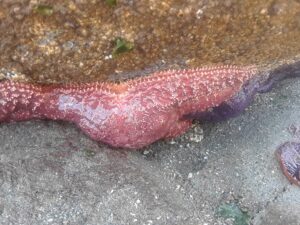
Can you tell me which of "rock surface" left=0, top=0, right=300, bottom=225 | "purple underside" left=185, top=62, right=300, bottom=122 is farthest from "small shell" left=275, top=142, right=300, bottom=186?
"purple underside" left=185, top=62, right=300, bottom=122

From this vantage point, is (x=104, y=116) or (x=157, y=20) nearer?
(x=157, y=20)

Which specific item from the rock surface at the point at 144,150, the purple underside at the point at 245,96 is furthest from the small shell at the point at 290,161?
the purple underside at the point at 245,96

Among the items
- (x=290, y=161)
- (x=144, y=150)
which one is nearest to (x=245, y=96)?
(x=290, y=161)

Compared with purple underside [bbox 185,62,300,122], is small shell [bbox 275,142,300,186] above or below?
below

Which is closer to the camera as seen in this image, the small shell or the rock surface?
the rock surface

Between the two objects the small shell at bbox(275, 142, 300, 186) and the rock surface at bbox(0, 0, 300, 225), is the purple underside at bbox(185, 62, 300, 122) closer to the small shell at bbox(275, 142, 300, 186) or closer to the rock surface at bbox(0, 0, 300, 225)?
the rock surface at bbox(0, 0, 300, 225)

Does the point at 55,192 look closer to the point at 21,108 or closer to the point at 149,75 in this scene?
the point at 21,108

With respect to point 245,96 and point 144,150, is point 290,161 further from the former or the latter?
point 144,150

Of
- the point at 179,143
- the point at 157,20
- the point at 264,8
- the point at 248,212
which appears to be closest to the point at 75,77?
the point at 157,20
